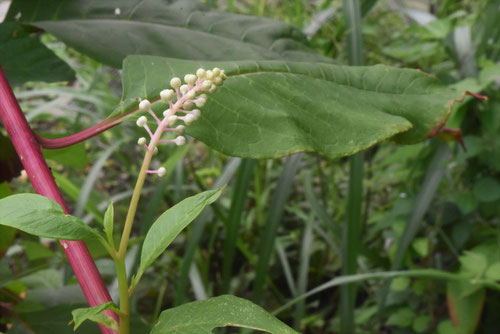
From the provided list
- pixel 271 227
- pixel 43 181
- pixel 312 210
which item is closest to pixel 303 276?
pixel 312 210

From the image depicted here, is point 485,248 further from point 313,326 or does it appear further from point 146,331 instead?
point 146,331

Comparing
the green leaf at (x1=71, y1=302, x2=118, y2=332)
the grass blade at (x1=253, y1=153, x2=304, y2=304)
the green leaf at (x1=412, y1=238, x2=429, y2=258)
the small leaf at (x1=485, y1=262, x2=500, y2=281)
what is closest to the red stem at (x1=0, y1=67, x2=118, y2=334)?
the green leaf at (x1=71, y1=302, x2=118, y2=332)

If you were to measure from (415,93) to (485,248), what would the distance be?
0.71 metres

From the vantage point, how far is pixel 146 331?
0.40 metres

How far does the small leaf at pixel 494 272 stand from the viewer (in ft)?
2.89

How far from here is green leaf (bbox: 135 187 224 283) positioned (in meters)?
0.23

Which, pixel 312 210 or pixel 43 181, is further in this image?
pixel 312 210

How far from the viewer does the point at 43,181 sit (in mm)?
269

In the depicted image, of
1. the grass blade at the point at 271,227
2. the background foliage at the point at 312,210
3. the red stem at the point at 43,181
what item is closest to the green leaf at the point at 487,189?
the background foliage at the point at 312,210

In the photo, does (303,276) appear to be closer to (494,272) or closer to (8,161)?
(494,272)

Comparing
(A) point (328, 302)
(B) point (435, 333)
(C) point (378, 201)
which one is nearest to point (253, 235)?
(A) point (328, 302)

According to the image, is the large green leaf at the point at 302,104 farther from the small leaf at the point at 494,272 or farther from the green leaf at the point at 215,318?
the small leaf at the point at 494,272

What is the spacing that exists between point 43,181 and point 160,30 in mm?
309

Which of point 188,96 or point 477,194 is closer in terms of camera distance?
point 188,96
